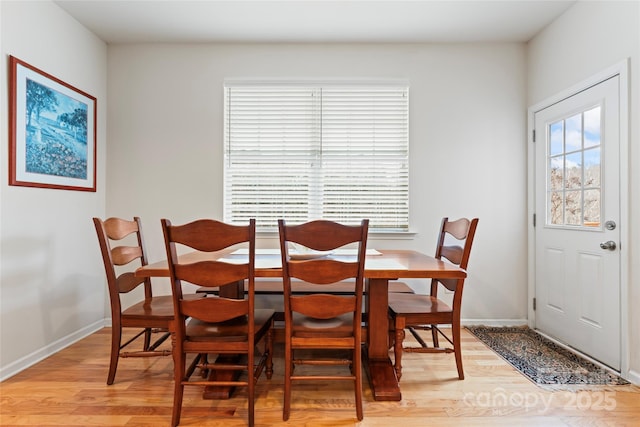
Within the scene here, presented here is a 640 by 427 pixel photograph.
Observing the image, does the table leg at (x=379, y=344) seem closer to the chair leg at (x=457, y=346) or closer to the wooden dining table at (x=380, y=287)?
the wooden dining table at (x=380, y=287)

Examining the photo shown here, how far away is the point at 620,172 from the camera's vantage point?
223 cm

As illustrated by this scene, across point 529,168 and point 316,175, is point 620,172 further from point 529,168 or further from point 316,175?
point 316,175

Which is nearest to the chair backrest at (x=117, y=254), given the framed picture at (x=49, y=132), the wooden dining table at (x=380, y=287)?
the wooden dining table at (x=380, y=287)

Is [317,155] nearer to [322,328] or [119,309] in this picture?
[322,328]

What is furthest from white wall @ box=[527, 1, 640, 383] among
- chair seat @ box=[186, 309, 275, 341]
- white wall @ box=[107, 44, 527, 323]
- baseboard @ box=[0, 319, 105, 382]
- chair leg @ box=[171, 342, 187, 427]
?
baseboard @ box=[0, 319, 105, 382]

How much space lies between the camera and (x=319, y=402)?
74.0 inches

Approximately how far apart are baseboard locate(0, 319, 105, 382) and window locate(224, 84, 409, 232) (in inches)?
57.5

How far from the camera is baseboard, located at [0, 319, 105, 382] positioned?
2209 millimetres

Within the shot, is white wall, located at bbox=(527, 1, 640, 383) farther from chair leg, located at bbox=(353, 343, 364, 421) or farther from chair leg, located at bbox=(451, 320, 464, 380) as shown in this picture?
chair leg, located at bbox=(353, 343, 364, 421)

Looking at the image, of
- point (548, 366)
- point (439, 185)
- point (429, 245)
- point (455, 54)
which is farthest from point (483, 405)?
point (455, 54)

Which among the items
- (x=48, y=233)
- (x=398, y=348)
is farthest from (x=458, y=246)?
(x=48, y=233)

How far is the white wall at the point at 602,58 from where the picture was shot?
2.13m

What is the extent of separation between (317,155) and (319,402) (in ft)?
6.77

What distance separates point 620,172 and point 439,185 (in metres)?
1.28
